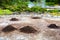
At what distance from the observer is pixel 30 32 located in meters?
11.9

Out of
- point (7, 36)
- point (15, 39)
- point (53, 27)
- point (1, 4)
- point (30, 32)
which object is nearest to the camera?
point (15, 39)

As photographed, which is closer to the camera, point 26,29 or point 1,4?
point 26,29

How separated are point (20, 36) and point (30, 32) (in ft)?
3.20

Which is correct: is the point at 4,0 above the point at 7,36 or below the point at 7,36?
below

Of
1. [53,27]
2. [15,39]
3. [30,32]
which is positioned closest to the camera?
[15,39]

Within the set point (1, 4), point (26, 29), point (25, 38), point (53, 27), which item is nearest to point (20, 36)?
point (25, 38)

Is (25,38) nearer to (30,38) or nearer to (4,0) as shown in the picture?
(30,38)

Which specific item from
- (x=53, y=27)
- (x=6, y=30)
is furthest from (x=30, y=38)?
(x=53, y=27)

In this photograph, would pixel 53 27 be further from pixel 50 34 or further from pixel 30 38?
pixel 30 38

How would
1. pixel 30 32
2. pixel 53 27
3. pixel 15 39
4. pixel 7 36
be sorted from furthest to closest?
1. pixel 53 27
2. pixel 30 32
3. pixel 7 36
4. pixel 15 39

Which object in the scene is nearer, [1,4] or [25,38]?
[25,38]

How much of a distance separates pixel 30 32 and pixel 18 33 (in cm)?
68

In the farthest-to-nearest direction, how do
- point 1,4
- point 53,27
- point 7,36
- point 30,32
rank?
point 1,4 < point 53,27 < point 30,32 < point 7,36

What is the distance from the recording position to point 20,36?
11086 millimetres
